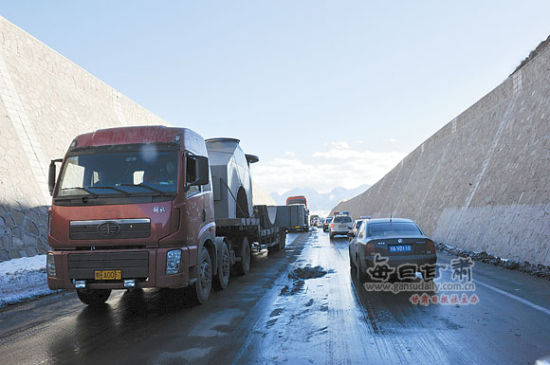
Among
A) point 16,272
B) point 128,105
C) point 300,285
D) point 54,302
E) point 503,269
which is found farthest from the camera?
point 128,105

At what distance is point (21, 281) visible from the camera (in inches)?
396

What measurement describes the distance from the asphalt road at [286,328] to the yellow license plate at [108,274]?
67 centimetres

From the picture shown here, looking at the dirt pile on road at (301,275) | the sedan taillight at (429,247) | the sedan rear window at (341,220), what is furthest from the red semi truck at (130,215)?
the sedan rear window at (341,220)

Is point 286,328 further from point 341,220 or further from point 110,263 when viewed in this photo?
point 341,220

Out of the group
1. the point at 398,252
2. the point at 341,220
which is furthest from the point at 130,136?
the point at 341,220

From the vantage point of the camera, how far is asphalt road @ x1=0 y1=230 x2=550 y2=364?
15.9 ft

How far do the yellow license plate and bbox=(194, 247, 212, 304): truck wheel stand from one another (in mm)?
1477

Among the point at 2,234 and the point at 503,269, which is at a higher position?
the point at 2,234

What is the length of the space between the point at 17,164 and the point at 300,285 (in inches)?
454

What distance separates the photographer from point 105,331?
20.4ft

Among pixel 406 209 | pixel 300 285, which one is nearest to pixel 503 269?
pixel 300 285

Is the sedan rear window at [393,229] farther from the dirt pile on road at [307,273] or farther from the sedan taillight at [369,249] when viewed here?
the dirt pile on road at [307,273]

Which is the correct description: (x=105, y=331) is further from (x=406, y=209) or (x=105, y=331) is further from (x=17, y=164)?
(x=406, y=209)

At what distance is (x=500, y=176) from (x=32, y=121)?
19831 millimetres
